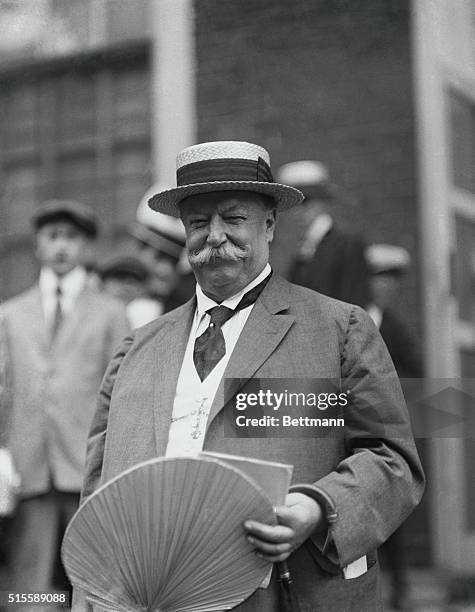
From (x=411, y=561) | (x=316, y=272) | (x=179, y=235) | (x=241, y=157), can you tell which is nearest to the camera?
(x=241, y=157)

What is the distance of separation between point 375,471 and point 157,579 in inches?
15.9

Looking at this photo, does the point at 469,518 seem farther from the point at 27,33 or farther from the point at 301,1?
the point at 27,33

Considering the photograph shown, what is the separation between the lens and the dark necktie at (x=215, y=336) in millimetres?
1907

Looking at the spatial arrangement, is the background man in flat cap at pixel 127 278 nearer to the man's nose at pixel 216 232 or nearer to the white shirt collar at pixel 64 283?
the white shirt collar at pixel 64 283

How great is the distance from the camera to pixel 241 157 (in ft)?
6.29

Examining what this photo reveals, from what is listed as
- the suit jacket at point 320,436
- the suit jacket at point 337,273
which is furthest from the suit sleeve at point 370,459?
the suit jacket at point 337,273

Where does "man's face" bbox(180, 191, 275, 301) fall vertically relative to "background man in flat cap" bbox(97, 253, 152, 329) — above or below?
below

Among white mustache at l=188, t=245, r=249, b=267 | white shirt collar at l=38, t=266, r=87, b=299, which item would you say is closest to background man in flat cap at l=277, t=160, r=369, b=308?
white shirt collar at l=38, t=266, r=87, b=299

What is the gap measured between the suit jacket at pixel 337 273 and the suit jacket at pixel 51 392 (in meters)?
0.61

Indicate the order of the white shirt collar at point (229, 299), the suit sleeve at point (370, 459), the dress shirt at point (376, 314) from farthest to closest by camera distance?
the dress shirt at point (376, 314) < the white shirt collar at point (229, 299) < the suit sleeve at point (370, 459)

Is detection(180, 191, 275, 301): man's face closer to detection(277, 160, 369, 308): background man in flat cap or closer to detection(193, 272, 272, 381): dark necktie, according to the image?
detection(193, 272, 272, 381): dark necktie

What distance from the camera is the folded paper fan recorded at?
A: 1.53m

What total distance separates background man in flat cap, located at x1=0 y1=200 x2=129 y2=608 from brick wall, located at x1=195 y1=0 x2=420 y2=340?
639mm

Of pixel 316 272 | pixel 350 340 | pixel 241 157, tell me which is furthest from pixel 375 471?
pixel 316 272
